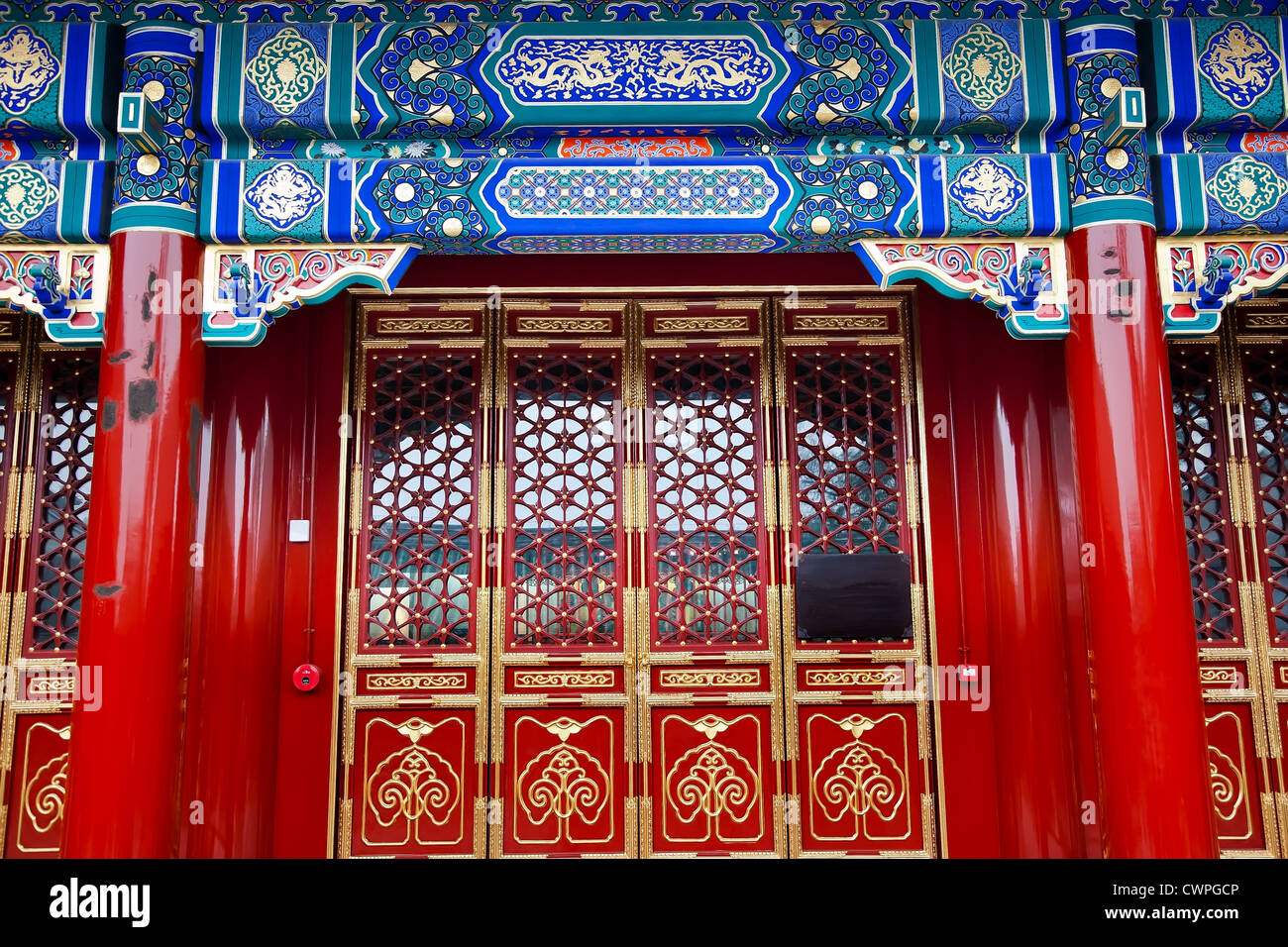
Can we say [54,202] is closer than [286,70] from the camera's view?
Yes

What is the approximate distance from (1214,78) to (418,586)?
12.8 feet

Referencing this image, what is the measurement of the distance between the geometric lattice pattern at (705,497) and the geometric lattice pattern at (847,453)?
0.76ft

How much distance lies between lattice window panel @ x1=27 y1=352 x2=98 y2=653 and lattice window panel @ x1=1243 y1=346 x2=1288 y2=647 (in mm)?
5338

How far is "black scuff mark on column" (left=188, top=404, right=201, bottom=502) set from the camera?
12.0 feet

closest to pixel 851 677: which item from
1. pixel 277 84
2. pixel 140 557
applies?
pixel 140 557

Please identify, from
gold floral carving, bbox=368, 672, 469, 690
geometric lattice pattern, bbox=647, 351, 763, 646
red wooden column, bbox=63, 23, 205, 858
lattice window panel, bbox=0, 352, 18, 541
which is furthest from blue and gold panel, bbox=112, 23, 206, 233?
geometric lattice pattern, bbox=647, 351, 763, 646

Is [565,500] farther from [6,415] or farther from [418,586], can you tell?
[6,415]

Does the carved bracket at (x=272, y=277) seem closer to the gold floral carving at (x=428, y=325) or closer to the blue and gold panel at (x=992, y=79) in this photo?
the gold floral carving at (x=428, y=325)

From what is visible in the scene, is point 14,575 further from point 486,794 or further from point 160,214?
point 486,794

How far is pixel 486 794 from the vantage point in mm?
4391

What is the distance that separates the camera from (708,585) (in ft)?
15.0

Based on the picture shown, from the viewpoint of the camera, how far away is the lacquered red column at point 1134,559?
3.46m

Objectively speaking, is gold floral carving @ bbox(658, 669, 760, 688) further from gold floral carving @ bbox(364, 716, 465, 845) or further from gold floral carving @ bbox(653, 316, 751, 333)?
gold floral carving @ bbox(653, 316, 751, 333)

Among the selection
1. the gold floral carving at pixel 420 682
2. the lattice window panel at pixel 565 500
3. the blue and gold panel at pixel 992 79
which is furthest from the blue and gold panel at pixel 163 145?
the blue and gold panel at pixel 992 79
